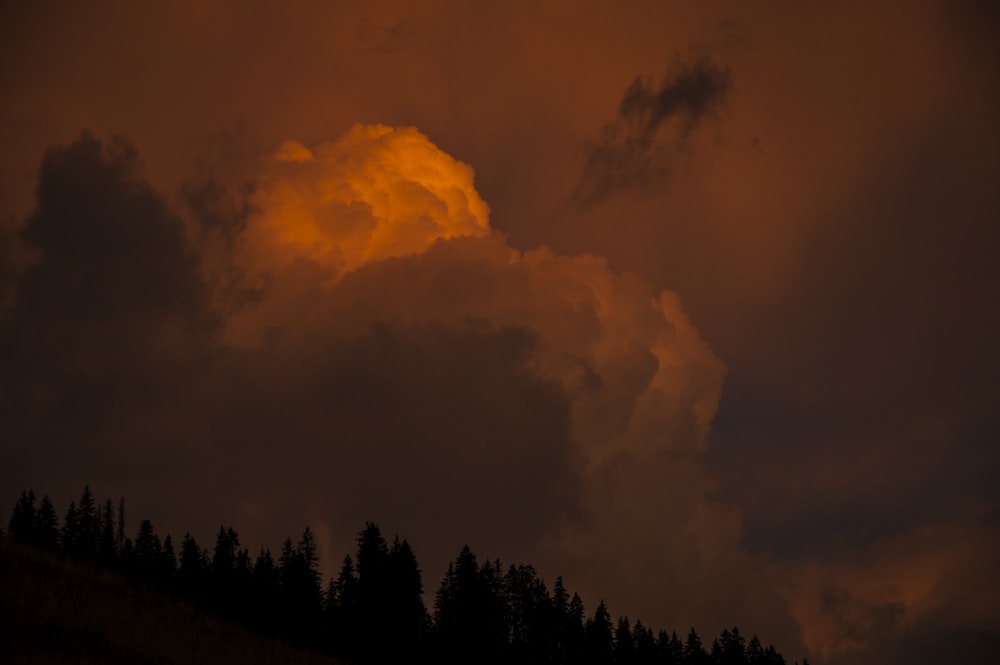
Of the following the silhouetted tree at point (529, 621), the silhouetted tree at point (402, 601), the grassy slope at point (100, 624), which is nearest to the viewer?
the grassy slope at point (100, 624)

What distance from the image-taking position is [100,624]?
24641 mm

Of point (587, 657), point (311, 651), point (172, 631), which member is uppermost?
point (587, 657)

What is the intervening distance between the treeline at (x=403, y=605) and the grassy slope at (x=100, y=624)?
42.0 m

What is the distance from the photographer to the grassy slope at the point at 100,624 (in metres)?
21.7

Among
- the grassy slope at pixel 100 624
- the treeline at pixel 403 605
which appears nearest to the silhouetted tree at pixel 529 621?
the treeline at pixel 403 605

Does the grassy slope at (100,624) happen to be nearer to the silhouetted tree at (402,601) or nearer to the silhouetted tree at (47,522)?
the silhouetted tree at (402,601)

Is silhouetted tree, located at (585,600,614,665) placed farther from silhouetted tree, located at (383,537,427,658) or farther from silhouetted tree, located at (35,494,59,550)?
silhouetted tree, located at (35,494,59,550)

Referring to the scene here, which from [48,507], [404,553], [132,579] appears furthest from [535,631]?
[132,579]

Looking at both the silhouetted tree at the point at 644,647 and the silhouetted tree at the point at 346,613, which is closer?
the silhouetted tree at the point at 346,613

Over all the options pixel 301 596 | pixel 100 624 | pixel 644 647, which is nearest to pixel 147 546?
pixel 301 596

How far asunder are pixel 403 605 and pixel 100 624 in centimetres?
6125

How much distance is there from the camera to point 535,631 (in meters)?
104

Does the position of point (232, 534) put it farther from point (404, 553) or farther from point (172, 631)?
point (172, 631)

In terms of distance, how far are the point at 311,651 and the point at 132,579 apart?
737cm
